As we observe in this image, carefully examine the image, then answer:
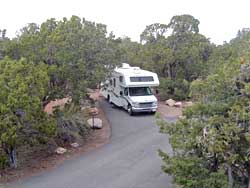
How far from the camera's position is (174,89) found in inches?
1205

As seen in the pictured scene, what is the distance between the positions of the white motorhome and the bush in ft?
15.1

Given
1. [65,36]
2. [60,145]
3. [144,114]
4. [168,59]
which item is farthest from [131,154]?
[168,59]

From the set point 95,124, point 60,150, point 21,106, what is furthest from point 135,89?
point 21,106

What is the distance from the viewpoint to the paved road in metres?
13.5

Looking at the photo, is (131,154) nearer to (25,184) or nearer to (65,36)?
(25,184)

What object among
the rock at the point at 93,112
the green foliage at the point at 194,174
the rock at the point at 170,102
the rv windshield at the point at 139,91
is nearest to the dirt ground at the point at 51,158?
the rock at the point at 93,112

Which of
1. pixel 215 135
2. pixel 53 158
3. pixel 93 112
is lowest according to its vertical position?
pixel 53 158

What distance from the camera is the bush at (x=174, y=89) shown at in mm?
30344

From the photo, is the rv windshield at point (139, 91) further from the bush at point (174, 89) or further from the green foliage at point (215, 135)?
the green foliage at point (215, 135)

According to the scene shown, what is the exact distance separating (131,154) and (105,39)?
769cm

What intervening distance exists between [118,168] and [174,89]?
16406 mm

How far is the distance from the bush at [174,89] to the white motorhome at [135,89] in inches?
181

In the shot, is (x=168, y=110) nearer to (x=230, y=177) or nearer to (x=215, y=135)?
(x=230, y=177)

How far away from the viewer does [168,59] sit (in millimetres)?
30484
